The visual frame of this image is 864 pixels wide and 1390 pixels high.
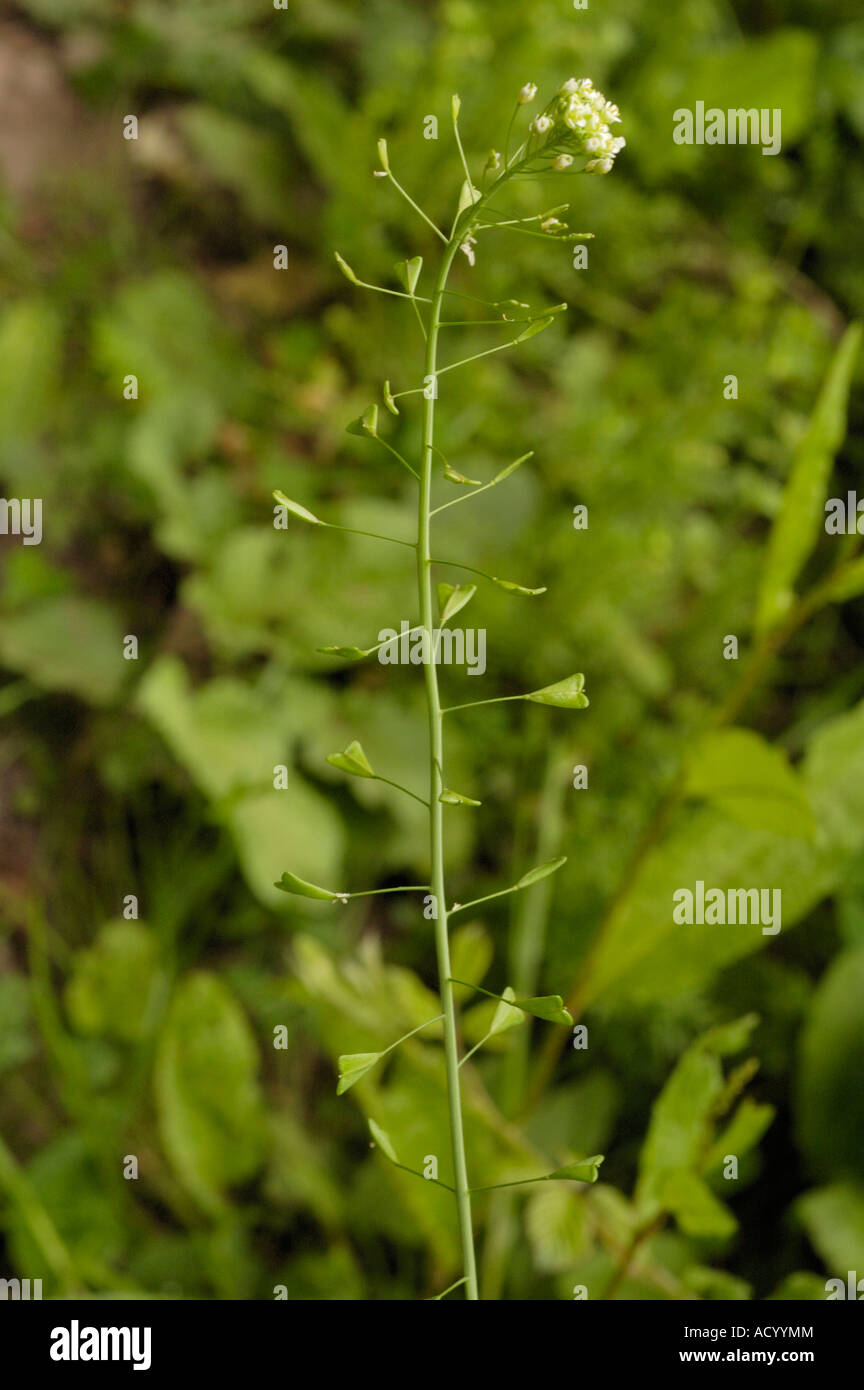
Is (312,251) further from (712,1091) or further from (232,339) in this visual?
(712,1091)

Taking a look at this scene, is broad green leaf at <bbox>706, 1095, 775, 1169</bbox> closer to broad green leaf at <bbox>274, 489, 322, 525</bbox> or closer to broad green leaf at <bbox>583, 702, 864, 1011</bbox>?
broad green leaf at <bbox>583, 702, 864, 1011</bbox>

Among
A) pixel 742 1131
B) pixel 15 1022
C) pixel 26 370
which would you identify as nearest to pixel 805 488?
pixel 742 1131

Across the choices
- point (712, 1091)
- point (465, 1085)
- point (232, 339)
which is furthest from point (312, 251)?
point (712, 1091)

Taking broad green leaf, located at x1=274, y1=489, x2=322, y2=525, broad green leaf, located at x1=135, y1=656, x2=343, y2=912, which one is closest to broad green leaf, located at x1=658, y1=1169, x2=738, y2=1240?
broad green leaf, located at x1=274, y1=489, x2=322, y2=525

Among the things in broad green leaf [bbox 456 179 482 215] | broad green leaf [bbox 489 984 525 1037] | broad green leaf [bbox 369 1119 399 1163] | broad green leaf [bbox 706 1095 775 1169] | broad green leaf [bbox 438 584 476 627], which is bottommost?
broad green leaf [bbox 706 1095 775 1169]

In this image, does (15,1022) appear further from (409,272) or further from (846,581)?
(409,272)
